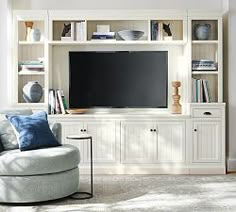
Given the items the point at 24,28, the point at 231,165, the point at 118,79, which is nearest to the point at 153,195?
the point at 231,165

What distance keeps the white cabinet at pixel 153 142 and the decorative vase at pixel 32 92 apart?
118cm

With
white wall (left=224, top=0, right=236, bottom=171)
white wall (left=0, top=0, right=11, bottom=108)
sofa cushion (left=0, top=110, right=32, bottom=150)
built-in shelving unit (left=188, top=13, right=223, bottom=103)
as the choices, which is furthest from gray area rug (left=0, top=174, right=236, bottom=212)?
white wall (left=0, top=0, right=11, bottom=108)

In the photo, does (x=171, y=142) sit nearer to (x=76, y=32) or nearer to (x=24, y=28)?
(x=76, y=32)

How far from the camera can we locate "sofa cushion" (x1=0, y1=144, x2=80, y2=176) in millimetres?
4133

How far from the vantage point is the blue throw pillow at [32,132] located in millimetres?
4475

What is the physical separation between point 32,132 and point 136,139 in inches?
66.5

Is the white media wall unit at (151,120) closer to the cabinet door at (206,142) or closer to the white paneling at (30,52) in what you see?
the cabinet door at (206,142)

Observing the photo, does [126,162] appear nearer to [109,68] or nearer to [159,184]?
[159,184]

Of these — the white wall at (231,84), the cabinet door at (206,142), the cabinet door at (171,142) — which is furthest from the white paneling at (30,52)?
the white wall at (231,84)

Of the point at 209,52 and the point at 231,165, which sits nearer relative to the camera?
the point at 231,165

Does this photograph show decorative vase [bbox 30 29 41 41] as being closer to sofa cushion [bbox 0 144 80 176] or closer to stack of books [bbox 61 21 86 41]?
stack of books [bbox 61 21 86 41]

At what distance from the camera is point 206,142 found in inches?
229

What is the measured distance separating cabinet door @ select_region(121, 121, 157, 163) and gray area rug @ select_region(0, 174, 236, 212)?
→ 31 centimetres

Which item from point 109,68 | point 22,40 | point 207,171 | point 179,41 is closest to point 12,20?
point 22,40
